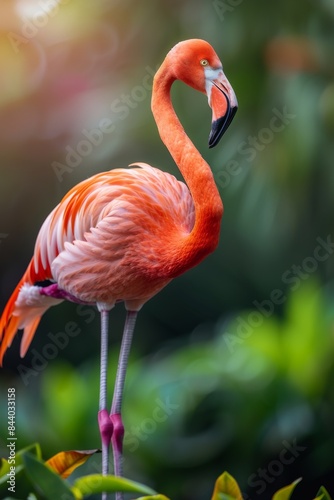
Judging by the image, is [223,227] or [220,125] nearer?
[220,125]

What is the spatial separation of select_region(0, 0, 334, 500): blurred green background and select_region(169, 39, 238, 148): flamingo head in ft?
2.68

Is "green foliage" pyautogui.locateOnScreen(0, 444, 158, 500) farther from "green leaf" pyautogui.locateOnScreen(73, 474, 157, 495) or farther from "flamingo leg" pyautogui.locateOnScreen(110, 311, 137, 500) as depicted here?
"flamingo leg" pyautogui.locateOnScreen(110, 311, 137, 500)

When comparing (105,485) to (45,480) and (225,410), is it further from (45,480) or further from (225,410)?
(225,410)

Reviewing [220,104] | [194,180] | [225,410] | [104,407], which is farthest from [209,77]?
[225,410]

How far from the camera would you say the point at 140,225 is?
1.56 meters

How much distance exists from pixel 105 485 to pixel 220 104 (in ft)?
2.29

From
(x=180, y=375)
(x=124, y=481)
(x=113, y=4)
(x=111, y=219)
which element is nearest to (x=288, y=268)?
(x=180, y=375)

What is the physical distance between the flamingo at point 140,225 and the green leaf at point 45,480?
0.71 ft

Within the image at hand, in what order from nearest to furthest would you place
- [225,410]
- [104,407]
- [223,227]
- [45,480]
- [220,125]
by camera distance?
[45,480] → [220,125] → [104,407] → [225,410] → [223,227]

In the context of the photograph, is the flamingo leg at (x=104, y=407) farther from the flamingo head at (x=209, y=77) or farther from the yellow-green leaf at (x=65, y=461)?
the flamingo head at (x=209, y=77)

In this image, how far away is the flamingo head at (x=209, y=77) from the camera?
149cm

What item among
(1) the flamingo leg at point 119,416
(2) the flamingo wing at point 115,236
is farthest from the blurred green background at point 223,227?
(2) the flamingo wing at point 115,236

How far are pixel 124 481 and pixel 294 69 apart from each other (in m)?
1.47

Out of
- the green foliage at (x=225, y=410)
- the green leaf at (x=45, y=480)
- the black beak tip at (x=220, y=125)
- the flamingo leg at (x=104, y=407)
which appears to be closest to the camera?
the green leaf at (x=45, y=480)
